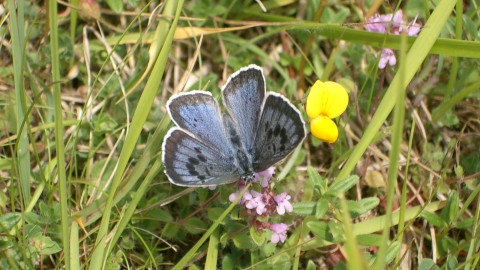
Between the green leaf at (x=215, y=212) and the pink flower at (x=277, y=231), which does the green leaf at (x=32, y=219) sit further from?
the pink flower at (x=277, y=231)

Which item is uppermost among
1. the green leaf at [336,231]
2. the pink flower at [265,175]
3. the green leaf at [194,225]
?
the pink flower at [265,175]

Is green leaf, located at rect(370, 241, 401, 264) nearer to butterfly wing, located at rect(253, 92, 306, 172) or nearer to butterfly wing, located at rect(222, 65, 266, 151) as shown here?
butterfly wing, located at rect(253, 92, 306, 172)

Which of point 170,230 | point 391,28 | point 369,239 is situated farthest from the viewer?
point 391,28

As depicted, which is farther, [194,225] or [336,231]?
[194,225]

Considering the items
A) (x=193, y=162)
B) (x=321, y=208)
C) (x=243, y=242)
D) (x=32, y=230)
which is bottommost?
(x=243, y=242)

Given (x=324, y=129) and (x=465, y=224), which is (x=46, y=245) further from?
(x=465, y=224)

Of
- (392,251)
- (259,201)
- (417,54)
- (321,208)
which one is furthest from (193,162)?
(417,54)

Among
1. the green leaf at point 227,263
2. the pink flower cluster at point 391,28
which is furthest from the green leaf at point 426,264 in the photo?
the pink flower cluster at point 391,28

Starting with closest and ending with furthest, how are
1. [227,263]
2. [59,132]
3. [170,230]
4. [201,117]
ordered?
[59,132]
[201,117]
[227,263]
[170,230]
